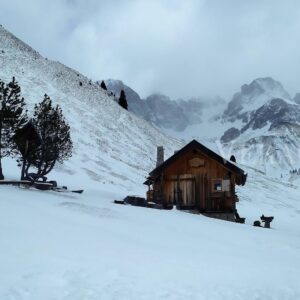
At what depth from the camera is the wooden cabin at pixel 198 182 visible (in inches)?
1205

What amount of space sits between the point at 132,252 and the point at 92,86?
3318 inches

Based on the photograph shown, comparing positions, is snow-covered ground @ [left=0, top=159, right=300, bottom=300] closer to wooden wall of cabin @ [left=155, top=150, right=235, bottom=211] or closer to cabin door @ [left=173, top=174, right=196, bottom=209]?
wooden wall of cabin @ [left=155, top=150, right=235, bottom=211]

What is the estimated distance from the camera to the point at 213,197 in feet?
101

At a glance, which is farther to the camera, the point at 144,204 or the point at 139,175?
the point at 139,175

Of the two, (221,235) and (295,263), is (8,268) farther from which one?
(221,235)

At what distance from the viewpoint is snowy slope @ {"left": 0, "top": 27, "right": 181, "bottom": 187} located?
51938mm

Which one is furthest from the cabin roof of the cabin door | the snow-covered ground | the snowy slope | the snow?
the snow-covered ground

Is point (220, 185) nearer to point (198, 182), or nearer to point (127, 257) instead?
point (198, 182)

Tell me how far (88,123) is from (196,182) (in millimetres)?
41393

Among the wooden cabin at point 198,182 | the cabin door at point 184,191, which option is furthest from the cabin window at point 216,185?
the cabin door at point 184,191

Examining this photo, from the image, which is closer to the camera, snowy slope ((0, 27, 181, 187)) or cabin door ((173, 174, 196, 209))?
cabin door ((173, 174, 196, 209))

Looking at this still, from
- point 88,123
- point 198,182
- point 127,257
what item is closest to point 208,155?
point 198,182

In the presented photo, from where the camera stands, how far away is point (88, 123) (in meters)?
Answer: 70.3

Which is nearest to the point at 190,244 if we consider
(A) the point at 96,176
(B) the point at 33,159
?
(B) the point at 33,159
